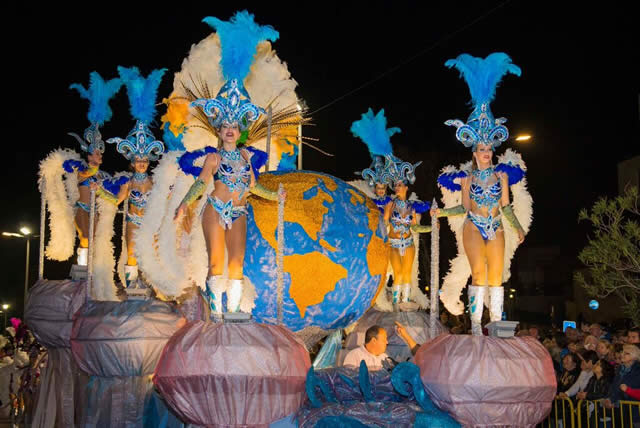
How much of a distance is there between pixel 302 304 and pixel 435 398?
5.03ft

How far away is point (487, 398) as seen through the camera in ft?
17.7

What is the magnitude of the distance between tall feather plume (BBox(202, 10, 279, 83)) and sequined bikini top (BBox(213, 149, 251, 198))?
0.59 m

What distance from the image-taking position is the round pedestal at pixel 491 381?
17.6 feet

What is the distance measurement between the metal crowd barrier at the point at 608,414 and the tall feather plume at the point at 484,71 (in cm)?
290

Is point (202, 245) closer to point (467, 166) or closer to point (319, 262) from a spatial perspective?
point (319, 262)

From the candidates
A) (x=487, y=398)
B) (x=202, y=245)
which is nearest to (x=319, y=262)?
(x=202, y=245)

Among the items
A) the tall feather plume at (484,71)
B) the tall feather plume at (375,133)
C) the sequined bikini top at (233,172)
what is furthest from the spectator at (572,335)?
the sequined bikini top at (233,172)

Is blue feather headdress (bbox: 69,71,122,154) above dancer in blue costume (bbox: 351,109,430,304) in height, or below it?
above

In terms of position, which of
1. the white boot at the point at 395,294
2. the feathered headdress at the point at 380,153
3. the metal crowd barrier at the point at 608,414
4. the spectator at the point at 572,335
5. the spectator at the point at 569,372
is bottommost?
the metal crowd barrier at the point at 608,414

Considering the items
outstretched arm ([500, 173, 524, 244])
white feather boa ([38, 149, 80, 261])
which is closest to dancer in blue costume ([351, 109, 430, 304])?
outstretched arm ([500, 173, 524, 244])

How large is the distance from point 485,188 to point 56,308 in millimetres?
4571

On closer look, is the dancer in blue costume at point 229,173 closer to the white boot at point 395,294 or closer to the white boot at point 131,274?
the white boot at point 131,274

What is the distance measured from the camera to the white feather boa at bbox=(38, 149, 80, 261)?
878cm

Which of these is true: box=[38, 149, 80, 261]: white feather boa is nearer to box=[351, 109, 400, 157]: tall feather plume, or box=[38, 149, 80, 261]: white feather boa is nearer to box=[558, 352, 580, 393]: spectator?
box=[351, 109, 400, 157]: tall feather plume
